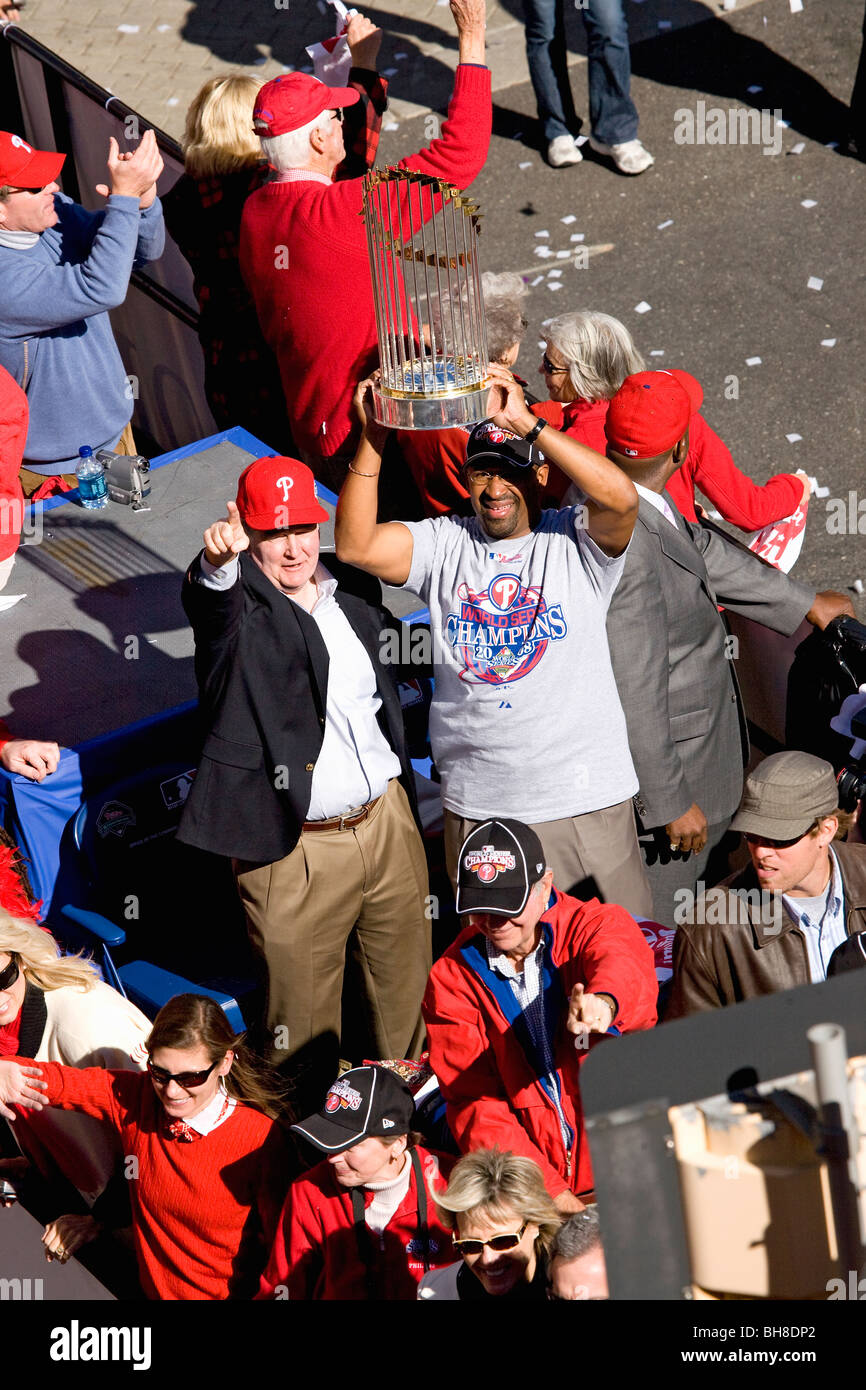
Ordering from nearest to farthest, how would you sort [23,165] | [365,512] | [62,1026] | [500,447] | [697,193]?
[500,447], [365,512], [62,1026], [23,165], [697,193]

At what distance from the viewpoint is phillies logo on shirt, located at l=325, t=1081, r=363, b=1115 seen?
3.31 metres

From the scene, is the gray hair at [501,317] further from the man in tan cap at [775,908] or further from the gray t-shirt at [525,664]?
the man in tan cap at [775,908]

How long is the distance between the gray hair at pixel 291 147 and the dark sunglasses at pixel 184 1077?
3000mm

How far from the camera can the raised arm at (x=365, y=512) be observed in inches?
153

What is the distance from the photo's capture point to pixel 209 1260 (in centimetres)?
369

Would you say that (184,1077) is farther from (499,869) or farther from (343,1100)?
(499,869)

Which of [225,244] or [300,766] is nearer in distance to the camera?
[300,766]

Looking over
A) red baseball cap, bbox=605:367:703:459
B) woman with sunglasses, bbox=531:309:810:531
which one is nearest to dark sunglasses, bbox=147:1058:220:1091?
red baseball cap, bbox=605:367:703:459

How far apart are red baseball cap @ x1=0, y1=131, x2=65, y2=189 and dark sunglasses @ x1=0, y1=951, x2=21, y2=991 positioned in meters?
2.85

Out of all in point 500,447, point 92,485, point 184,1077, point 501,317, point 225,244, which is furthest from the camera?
point 225,244

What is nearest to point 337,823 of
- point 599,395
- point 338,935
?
point 338,935

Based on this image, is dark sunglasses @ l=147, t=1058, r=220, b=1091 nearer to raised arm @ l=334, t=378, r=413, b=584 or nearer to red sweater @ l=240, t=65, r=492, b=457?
raised arm @ l=334, t=378, r=413, b=584

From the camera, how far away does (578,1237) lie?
2.84m

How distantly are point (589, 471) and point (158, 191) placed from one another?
3.49m
